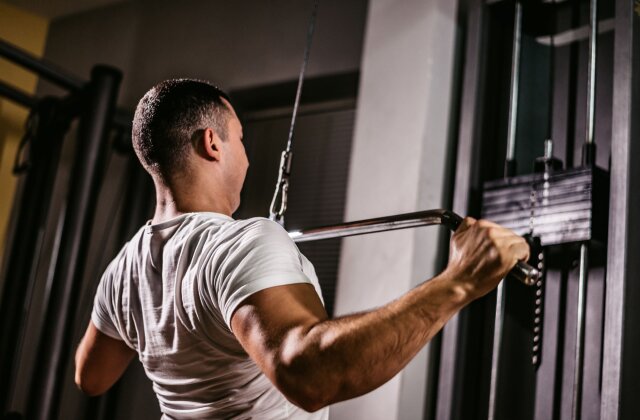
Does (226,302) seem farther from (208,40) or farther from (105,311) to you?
(208,40)

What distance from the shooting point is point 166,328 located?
59.7 inches

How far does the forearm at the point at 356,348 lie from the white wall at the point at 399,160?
120cm

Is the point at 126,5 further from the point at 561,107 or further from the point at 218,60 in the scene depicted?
the point at 561,107

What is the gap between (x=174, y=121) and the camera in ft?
5.41

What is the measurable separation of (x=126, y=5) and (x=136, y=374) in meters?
2.16

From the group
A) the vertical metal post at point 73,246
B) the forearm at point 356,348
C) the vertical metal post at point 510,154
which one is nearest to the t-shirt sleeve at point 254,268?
the forearm at point 356,348

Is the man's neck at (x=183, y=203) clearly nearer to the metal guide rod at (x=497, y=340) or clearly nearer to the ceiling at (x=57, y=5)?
the metal guide rod at (x=497, y=340)

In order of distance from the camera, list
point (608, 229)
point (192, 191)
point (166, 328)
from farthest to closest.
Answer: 1. point (608, 229)
2. point (192, 191)
3. point (166, 328)

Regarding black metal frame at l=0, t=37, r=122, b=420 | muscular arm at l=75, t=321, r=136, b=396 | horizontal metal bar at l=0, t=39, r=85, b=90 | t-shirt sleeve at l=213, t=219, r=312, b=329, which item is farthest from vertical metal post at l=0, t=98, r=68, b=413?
t-shirt sleeve at l=213, t=219, r=312, b=329

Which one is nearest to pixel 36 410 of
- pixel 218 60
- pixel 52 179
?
pixel 52 179

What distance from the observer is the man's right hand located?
4.07 feet

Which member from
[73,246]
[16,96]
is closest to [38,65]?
[16,96]

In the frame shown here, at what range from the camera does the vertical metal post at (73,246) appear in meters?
2.88

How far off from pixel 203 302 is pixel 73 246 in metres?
1.85
